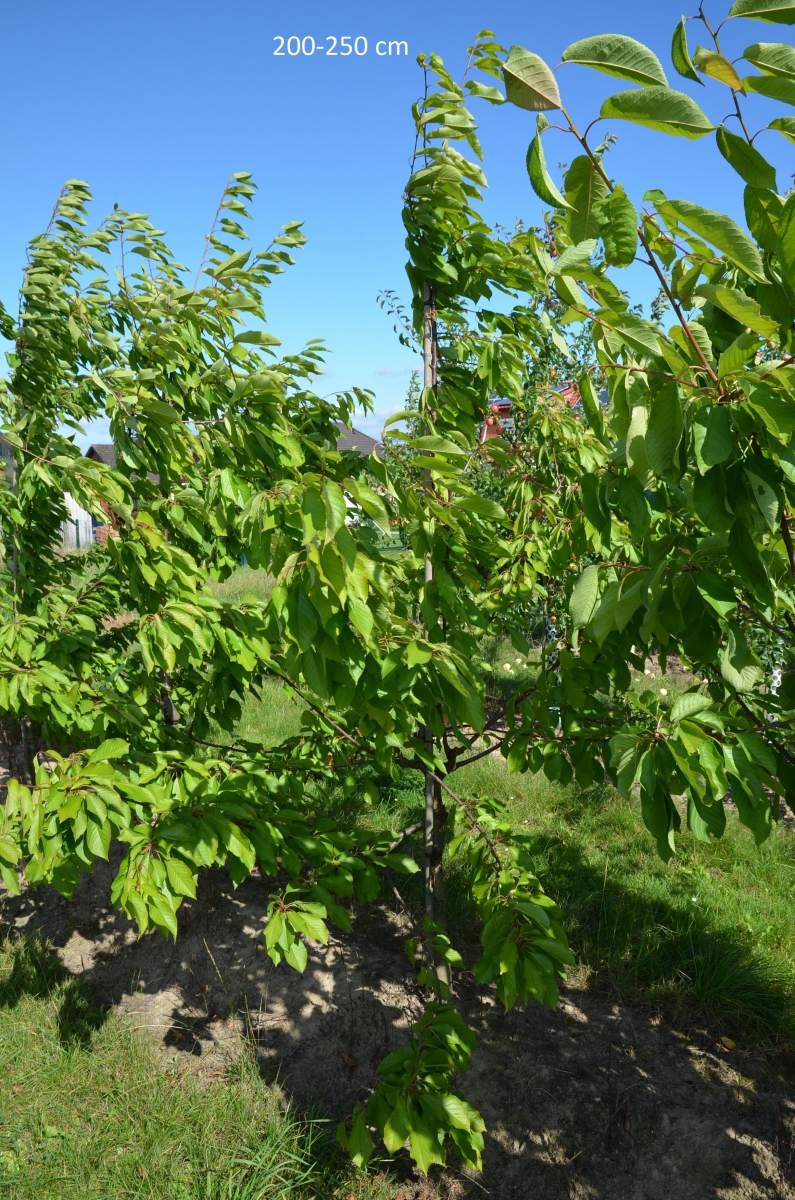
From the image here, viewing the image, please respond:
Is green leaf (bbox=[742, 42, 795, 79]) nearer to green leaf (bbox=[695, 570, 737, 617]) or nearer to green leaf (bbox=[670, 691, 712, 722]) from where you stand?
green leaf (bbox=[695, 570, 737, 617])

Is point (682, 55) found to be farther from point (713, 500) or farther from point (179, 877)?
point (179, 877)

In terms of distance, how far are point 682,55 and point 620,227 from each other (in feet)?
0.69

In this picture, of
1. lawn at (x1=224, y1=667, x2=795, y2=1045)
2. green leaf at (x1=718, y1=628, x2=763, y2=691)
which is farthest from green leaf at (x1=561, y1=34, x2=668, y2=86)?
lawn at (x1=224, y1=667, x2=795, y2=1045)

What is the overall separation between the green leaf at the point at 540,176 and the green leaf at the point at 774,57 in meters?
0.26

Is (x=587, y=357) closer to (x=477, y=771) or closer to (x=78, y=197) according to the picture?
(x=477, y=771)

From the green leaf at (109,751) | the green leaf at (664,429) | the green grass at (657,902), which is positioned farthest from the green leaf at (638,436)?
the green grass at (657,902)

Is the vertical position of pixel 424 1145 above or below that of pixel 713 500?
below

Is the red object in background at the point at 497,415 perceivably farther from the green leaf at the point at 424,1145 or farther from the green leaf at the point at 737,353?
the green leaf at the point at 424,1145

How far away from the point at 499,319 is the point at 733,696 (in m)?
1.62

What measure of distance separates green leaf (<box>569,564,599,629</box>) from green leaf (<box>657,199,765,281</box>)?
72 centimetres

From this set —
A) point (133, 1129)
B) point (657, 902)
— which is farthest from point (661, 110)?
point (657, 902)

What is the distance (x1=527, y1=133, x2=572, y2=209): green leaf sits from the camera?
97 centimetres

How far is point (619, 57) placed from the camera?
0.88 metres

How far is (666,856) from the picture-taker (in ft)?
4.79
